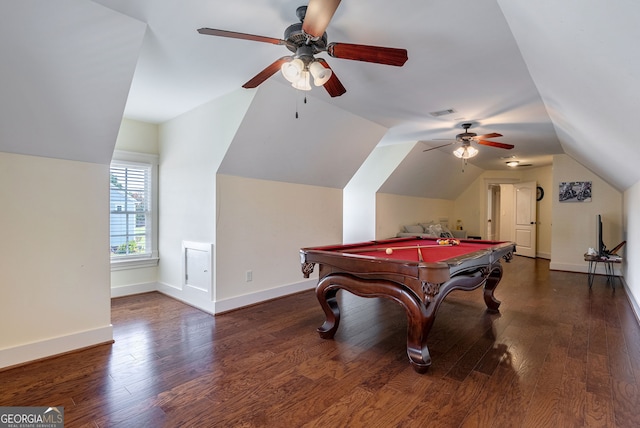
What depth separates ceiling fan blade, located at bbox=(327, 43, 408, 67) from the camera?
A: 198cm

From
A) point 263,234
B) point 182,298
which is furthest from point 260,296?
point 182,298

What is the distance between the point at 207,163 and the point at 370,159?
12.0ft

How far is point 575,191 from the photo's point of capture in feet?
20.6

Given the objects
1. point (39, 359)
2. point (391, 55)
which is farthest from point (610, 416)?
point (39, 359)

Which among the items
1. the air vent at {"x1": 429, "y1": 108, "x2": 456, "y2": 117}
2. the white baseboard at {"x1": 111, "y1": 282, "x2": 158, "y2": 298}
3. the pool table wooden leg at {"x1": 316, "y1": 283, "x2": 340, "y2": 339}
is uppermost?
the air vent at {"x1": 429, "y1": 108, "x2": 456, "y2": 117}

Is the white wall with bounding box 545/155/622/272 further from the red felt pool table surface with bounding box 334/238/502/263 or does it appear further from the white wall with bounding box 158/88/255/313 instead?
the white wall with bounding box 158/88/255/313

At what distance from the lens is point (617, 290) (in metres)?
4.77

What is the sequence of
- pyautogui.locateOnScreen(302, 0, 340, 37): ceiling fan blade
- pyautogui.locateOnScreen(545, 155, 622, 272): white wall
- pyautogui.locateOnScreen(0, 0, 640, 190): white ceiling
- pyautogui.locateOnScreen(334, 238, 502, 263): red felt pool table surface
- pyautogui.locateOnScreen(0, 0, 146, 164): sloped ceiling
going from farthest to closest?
1. pyautogui.locateOnScreen(545, 155, 622, 272): white wall
2. pyautogui.locateOnScreen(334, 238, 502, 263): red felt pool table surface
3. pyautogui.locateOnScreen(0, 0, 146, 164): sloped ceiling
4. pyautogui.locateOnScreen(0, 0, 640, 190): white ceiling
5. pyautogui.locateOnScreen(302, 0, 340, 37): ceiling fan blade

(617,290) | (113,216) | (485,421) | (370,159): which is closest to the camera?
(485,421)

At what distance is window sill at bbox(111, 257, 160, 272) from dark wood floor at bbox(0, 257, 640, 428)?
3.17ft

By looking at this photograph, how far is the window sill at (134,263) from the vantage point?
14.1 ft

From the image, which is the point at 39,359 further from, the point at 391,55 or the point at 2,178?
the point at 391,55

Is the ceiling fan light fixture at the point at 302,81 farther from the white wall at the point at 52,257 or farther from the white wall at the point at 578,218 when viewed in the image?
the white wall at the point at 578,218

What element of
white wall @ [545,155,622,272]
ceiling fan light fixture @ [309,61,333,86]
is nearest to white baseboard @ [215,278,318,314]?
ceiling fan light fixture @ [309,61,333,86]
